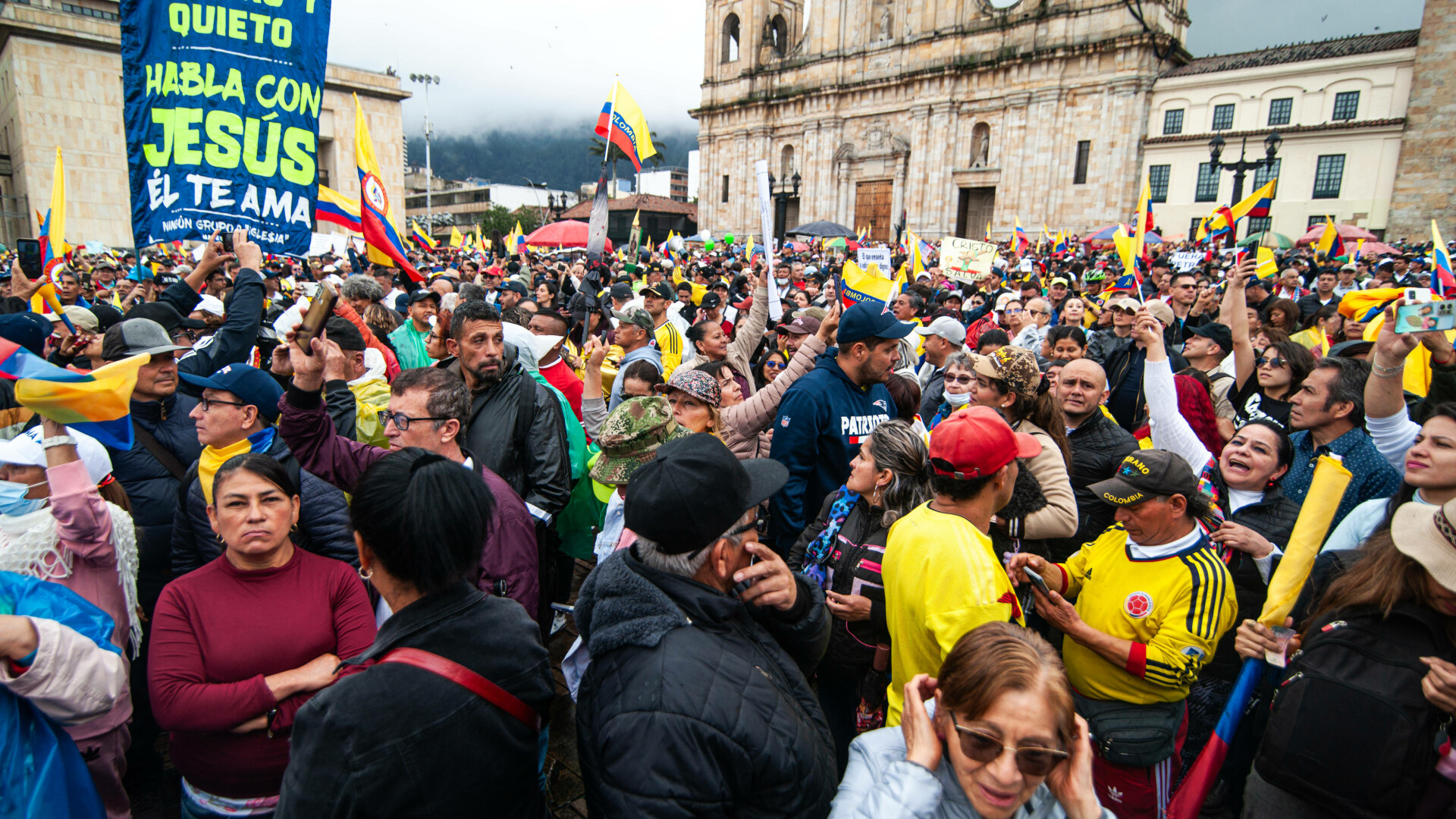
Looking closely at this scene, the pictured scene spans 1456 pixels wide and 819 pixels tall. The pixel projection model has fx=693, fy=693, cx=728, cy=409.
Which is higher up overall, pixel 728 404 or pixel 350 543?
pixel 728 404

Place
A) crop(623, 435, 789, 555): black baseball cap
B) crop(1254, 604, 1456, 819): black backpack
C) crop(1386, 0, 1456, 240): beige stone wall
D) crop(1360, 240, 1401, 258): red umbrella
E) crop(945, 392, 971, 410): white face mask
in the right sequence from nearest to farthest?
crop(623, 435, 789, 555): black baseball cap < crop(1254, 604, 1456, 819): black backpack < crop(945, 392, 971, 410): white face mask < crop(1360, 240, 1401, 258): red umbrella < crop(1386, 0, 1456, 240): beige stone wall

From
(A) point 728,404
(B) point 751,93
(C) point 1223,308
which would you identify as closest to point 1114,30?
(B) point 751,93

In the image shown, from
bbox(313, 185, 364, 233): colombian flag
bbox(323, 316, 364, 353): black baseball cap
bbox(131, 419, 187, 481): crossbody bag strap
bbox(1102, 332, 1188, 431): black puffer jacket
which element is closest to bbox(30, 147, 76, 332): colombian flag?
bbox(313, 185, 364, 233): colombian flag

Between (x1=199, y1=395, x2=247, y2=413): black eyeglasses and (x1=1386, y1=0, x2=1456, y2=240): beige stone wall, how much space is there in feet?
124

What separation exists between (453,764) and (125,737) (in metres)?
1.96

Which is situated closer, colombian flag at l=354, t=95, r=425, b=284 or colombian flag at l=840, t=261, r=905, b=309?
colombian flag at l=840, t=261, r=905, b=309

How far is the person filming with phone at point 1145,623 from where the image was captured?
2.39m

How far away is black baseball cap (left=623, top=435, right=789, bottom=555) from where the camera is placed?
158cm

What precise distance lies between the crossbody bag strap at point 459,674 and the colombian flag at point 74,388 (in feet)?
3.84

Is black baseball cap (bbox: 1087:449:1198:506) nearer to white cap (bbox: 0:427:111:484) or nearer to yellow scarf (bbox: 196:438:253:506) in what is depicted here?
yellow scarf (bbox: 196:438:253:506)

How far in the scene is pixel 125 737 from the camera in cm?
255

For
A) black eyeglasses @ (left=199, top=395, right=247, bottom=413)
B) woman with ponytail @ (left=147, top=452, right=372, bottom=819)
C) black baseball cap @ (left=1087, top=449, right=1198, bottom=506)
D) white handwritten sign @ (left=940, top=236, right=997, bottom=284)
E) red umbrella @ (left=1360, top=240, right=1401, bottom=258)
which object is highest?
red umbrella @ (left=1360, top=240, right=1401, bottom=258)

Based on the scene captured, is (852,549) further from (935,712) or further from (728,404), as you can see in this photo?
(728,404)

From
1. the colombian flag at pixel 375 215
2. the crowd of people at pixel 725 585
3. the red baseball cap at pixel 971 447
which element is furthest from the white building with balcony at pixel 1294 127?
the red baseball cap at pixel 971 447
